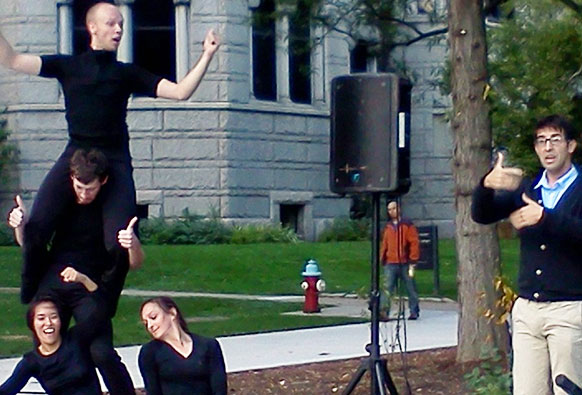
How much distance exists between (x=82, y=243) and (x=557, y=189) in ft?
8.36

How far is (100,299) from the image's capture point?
7719 millimetres

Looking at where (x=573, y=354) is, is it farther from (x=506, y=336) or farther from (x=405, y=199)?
(x=405, y=199)

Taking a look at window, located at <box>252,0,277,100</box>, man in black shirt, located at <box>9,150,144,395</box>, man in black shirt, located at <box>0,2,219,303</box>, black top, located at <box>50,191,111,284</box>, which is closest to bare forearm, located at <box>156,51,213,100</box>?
man in black shirt, located at <box>0,2,219,303</box>

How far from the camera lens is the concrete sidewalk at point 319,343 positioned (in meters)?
12.4

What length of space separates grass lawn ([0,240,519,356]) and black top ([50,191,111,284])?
5.13 metres

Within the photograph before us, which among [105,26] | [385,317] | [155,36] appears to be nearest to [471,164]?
[385,317]

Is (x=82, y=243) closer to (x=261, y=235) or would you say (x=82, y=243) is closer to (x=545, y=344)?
(x=545, y=344)

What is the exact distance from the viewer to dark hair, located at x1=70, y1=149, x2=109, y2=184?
7.34 metres

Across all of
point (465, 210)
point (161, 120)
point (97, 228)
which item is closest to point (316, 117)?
point (161, 120)

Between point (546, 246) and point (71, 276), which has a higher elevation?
point (546, 246)

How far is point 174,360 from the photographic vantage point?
804 centimetres

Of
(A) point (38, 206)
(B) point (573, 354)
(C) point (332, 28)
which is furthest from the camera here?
(C) point (332, 28)

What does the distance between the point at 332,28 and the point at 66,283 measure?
6.57 meters

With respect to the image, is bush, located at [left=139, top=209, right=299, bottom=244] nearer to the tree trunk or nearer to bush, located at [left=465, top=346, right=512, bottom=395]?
the tree trunk
